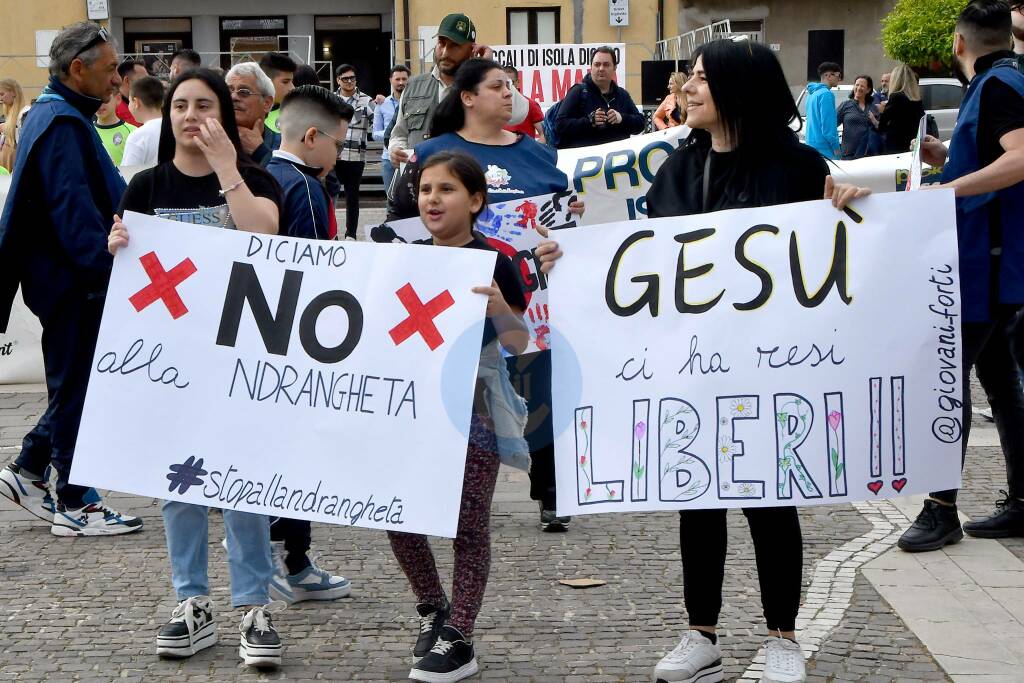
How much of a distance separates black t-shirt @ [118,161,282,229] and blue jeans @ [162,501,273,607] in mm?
916

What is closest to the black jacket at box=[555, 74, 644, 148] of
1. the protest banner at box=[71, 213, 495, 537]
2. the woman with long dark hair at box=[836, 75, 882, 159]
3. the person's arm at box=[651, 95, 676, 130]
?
the person's arm at box=[651, 95, 676, 130]

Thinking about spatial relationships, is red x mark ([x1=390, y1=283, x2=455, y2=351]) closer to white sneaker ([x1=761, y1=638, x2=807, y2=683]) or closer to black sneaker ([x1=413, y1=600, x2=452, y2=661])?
black sneaker ([x1=413, y1=600, x2=452, y2=661])

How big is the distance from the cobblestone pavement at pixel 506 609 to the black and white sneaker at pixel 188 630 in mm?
42

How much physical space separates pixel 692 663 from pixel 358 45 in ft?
98.6

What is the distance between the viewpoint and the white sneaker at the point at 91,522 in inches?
227

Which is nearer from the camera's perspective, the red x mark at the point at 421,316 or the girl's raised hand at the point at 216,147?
the red x mark at the point at 421,316

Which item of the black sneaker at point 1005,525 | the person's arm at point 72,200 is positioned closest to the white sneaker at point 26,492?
the person's arm at point 72,200

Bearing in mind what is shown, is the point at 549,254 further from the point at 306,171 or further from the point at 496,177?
the point at 496,177

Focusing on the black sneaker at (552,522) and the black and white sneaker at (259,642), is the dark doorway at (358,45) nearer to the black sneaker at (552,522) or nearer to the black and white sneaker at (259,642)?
the black sneaker at (552,522)

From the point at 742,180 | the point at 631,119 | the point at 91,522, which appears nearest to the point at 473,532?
the point at 742,180

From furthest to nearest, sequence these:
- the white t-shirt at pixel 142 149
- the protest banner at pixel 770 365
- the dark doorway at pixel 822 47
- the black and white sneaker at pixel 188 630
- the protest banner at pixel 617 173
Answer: the dark doorway at pixel 822 47 < the white t-shirt at pixel 142 149 < the protest banner at pixel 617 173 < the black and white sneaker at pixel 188 630 < the protest banner at pixel 770 365

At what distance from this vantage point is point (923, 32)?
26.5 metres

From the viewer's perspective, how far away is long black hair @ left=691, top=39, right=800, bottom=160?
12.7 ft

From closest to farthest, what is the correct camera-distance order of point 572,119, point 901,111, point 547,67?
point 572,119
point 901,111
point 547,67
